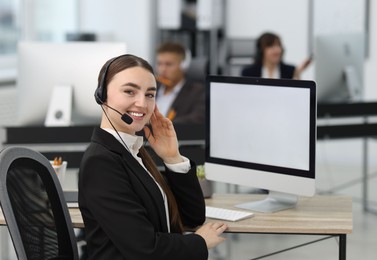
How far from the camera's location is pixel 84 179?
90.2 inches

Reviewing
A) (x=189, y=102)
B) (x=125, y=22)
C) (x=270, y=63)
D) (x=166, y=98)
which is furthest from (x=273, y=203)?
(x=125, y=22)

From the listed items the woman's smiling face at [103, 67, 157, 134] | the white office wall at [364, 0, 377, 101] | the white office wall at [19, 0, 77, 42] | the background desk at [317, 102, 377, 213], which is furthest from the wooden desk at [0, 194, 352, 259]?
the white office wall at [19, 0, 77, 42]

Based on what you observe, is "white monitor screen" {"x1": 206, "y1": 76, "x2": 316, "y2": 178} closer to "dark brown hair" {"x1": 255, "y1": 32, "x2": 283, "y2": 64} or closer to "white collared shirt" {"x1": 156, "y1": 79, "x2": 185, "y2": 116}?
"white collared shirt" {"x1": 156, "y1": 79, "x2": 185, "y2": 116}

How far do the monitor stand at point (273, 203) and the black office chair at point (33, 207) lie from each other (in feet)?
2.45

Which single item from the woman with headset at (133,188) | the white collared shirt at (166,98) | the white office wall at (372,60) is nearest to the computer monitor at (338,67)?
the white collared shirt at (166,98)

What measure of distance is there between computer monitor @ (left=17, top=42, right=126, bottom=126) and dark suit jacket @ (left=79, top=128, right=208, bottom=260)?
1.55 meters

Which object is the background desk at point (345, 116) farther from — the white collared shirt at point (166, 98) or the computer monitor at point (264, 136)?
the computer monitor at point (264, 136)

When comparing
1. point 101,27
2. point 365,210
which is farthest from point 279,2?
point 365,210

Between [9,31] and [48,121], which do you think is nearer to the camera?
[48,121]

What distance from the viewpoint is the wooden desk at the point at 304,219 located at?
257 centimetres

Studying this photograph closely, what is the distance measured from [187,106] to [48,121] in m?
1.11

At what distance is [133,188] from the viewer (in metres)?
2.34

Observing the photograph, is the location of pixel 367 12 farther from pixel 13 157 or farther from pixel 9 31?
pixel 13 157

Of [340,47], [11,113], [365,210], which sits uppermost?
[340,47]
